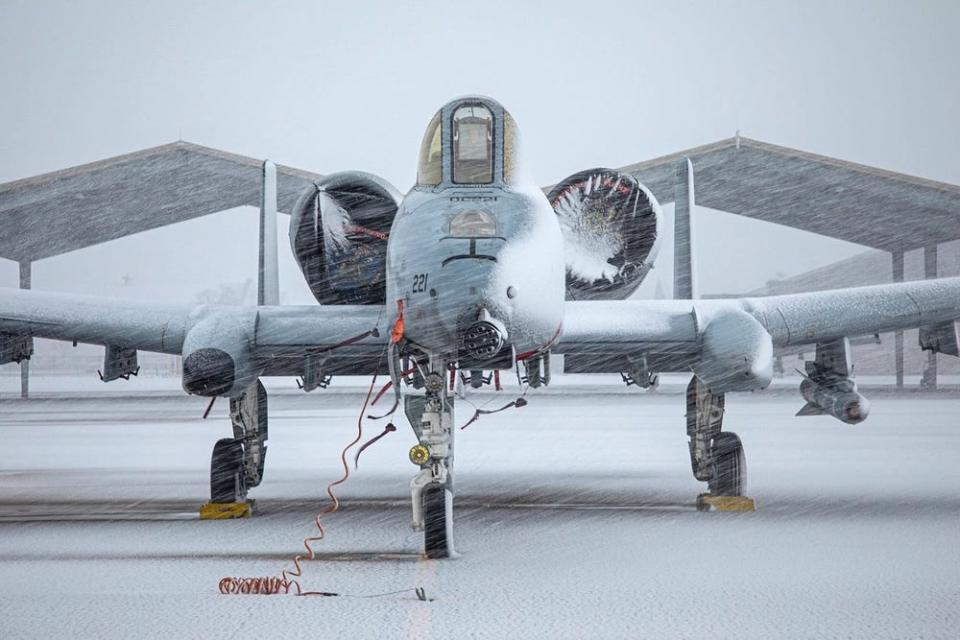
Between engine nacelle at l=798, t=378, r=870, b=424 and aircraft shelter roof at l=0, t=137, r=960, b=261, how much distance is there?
16.1m

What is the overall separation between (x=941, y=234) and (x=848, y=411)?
2712 cm

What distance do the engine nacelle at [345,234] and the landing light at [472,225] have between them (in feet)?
8.91

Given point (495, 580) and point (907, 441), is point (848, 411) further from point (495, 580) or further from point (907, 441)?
point (907, 441)

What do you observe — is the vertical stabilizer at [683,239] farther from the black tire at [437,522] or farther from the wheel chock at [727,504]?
the black tire at [437,522]

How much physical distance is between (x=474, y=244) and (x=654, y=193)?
2355 centimetres

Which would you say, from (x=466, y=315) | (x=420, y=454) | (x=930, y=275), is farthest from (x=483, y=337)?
(x=930, y=275)

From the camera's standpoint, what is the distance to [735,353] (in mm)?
9070

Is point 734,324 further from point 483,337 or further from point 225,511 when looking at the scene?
point 225,511

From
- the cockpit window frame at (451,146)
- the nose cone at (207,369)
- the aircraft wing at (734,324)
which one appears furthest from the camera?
the aircraft wing at (734,324)

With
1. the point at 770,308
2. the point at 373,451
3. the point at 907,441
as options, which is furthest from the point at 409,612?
the point at 907,441

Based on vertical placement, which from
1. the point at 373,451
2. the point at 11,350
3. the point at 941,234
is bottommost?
the point at 373,451

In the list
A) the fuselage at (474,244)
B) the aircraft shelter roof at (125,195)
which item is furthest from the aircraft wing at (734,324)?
the aircraft shelter roof at (125,195)

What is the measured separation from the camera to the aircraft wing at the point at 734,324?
9.12 meters

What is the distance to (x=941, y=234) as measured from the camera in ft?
115
